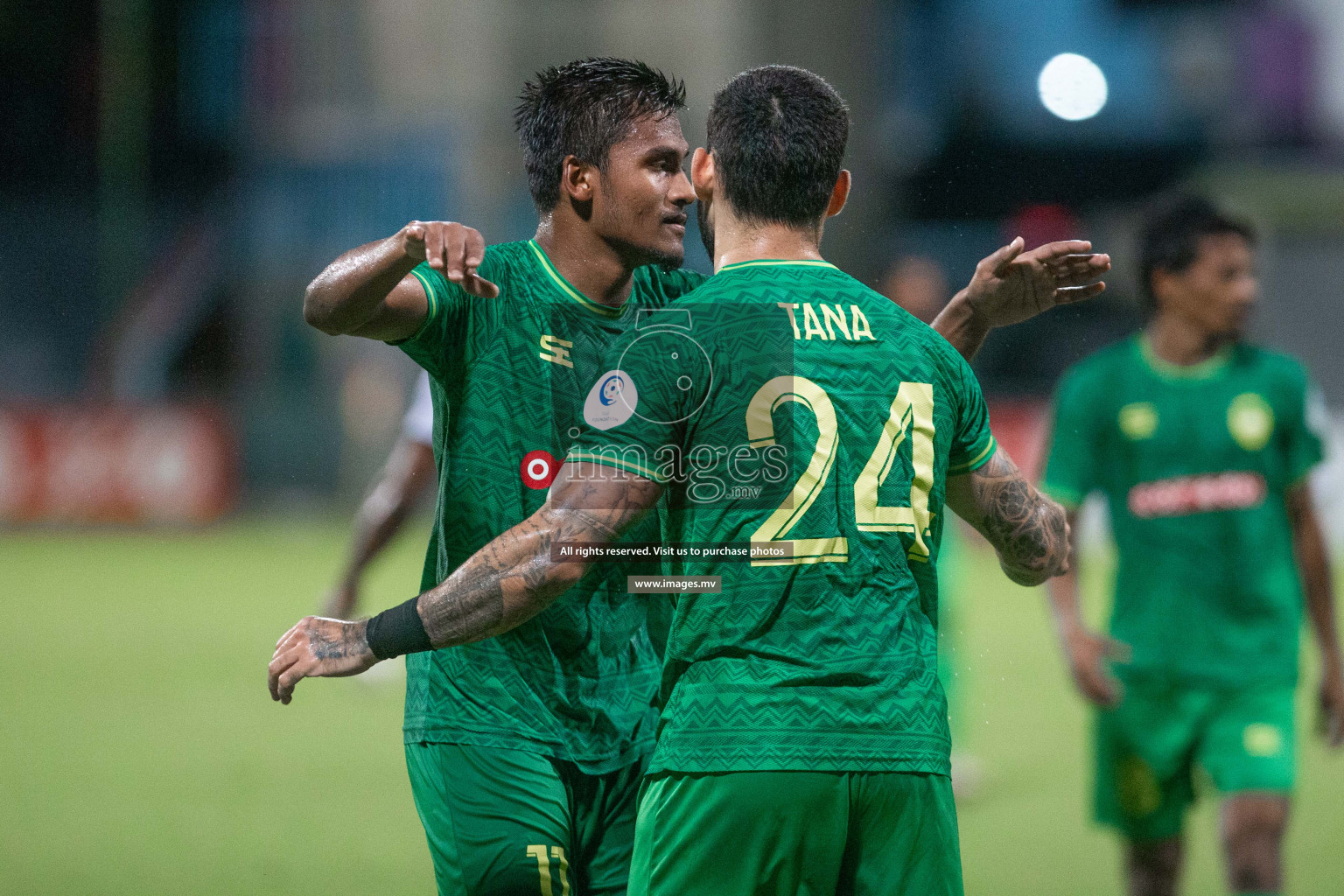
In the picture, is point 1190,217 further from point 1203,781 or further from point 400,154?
point 400,154

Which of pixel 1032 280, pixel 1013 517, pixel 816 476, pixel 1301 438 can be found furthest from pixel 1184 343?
pixel 816 476

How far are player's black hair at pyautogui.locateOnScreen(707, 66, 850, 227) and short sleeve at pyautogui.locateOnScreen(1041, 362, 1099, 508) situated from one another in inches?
92.9

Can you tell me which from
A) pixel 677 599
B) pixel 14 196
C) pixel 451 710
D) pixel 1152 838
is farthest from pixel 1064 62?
pixel 14 196

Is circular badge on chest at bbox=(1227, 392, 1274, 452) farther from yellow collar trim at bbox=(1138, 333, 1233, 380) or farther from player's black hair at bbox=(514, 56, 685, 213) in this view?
player's black hair at bbox=(514, 56, 685, 213)

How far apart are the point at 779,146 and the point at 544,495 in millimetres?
930

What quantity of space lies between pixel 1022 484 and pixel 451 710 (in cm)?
126

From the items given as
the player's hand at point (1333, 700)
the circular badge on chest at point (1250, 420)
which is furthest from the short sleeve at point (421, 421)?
the player's hand at point (1333, 700)

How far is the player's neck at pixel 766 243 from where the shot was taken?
8.52ft

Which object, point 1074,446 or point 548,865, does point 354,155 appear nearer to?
point 1074,446

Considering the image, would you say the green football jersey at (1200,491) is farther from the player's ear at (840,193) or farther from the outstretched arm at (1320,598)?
the player's ear at (840,193)

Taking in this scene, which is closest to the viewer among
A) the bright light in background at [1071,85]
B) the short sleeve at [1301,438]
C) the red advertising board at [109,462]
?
the bright light in background at [1071,85]

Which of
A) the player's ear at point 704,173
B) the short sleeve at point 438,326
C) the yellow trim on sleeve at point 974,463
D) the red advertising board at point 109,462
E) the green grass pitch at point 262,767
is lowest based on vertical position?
the green grass pitch at point 262,767

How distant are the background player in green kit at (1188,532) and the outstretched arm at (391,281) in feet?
8.42

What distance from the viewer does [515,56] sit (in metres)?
27.0
